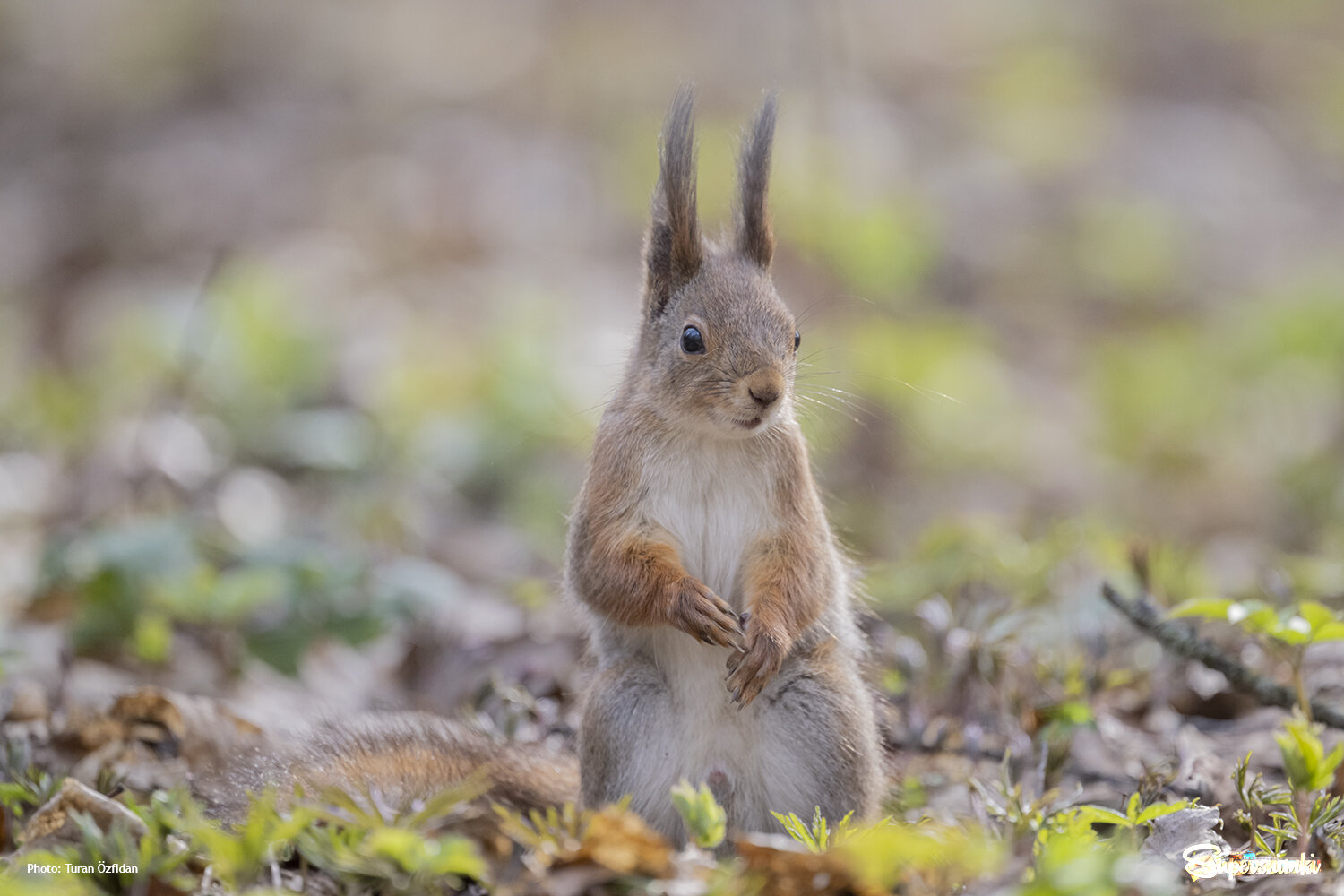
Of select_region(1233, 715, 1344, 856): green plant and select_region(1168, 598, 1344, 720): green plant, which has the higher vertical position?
select_region(1168, 598, 1344, 720): green plant

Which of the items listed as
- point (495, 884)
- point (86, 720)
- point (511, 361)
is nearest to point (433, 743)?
point (495, 884)

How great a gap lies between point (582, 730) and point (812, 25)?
19.3ft

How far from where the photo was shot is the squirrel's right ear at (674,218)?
3.10m

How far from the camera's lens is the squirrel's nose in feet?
9.75

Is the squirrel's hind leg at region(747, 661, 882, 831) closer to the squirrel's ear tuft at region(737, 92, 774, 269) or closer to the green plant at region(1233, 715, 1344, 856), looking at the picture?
the green plant at region(1233, 715, 1344, 856)

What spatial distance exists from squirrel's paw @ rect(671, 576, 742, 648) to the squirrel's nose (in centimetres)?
48

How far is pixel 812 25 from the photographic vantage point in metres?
7.76

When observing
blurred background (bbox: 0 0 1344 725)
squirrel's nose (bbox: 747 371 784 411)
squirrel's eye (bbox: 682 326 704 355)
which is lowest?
blurred background (bbox: 0 0 1344 725)

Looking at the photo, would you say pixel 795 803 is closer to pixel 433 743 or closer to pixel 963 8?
pixel 433 743

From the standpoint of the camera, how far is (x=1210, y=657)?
343cm

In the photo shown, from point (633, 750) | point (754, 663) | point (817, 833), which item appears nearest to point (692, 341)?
point (754, 663)

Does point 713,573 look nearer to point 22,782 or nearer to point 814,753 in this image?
point 814,753

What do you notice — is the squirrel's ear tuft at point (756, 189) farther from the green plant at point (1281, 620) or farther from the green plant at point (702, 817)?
the green plant at point (702, 817)

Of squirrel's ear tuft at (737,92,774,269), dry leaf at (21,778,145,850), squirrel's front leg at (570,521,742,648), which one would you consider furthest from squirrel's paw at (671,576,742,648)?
dry leaf at (21,778,145,850)
